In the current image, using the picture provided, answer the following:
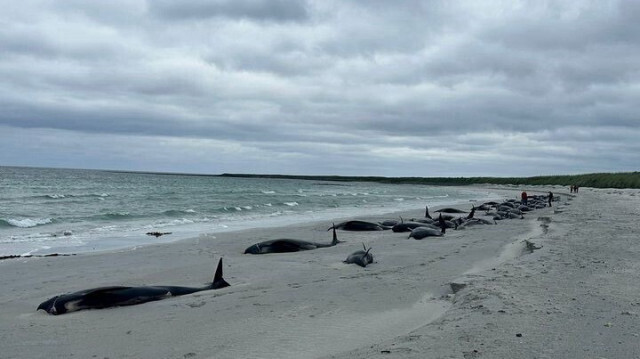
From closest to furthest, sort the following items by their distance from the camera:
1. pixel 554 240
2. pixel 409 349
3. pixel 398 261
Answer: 1. pixel 409 349
2. pixel 398 261
3. pixel 554 240

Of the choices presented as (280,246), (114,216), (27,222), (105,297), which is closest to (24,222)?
(27,222)

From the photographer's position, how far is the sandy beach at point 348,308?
555cm

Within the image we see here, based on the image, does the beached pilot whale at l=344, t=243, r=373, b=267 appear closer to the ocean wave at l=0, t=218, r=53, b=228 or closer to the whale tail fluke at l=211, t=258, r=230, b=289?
the whale tail fluke at l=211, t=258, r=230, b=289

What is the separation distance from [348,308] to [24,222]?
20362 mm

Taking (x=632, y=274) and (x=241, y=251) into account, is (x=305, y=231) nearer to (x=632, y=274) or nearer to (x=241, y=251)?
(x=241, y=251)

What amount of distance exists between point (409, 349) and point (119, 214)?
81.2ft

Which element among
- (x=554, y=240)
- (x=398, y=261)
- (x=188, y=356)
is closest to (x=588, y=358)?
(x=188, y=356)

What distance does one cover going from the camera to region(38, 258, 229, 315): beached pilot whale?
300 inches

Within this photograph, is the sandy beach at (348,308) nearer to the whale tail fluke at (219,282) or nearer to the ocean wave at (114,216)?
the whale tail fluke at (219,282)

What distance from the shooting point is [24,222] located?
2288 centimetres

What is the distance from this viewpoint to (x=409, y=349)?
5250 mm

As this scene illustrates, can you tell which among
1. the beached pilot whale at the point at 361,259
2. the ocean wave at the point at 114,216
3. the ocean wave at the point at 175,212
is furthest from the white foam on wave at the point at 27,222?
the beached pilot whale at the point at 361,259

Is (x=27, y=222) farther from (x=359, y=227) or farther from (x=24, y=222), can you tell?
(x=359, y=227)

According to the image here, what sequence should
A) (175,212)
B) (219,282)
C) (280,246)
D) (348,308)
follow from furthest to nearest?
(175,212)
(280,246)
(219,282)
(348,308)
